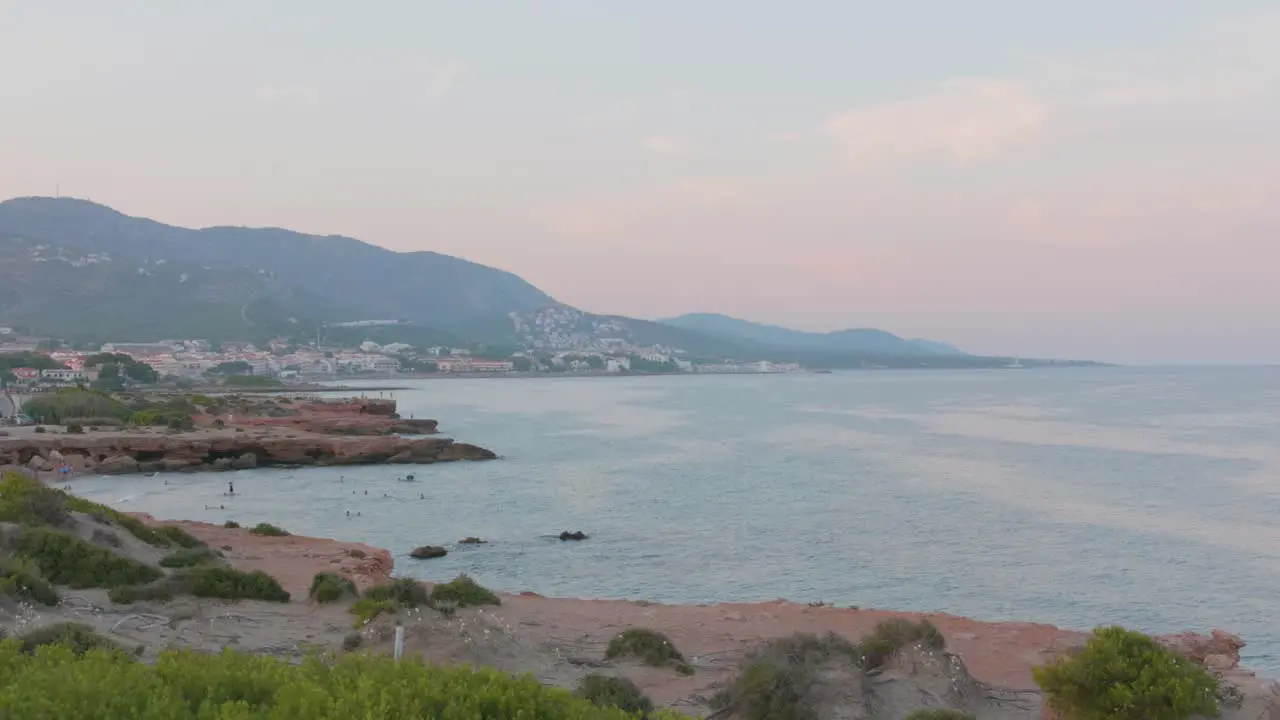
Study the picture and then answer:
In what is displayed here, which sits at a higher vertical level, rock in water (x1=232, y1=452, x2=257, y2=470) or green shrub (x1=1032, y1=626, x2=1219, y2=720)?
green shrub (x1=1032, y1=626, x2=1219, y2=720)

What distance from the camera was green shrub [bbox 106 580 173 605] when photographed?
15.8 metres

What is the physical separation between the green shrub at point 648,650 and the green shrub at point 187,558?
956cm

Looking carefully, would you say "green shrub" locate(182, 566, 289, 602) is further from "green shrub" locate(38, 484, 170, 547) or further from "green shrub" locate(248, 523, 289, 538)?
"green shrub" locate(248, 523, 289, 538)

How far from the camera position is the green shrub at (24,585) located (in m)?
14.3

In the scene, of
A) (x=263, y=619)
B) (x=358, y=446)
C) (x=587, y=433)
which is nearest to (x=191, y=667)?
(x=263, y=619)

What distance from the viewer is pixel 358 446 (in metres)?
61.7

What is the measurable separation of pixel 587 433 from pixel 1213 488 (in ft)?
166

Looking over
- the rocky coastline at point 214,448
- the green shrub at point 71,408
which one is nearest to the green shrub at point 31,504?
the rocky coastline at point 214,448

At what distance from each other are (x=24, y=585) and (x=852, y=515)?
3157 cm

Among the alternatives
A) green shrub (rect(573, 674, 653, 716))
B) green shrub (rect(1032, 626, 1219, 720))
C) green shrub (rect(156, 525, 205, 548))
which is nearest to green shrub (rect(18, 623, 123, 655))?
green shrub (rect(573, 674, 653, 716))

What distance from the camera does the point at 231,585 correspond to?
17.3 metres

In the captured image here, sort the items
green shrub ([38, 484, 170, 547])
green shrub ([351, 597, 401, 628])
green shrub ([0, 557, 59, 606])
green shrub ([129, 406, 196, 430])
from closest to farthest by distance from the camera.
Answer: green shrub ([0, 557, 59, 606]) → green shrub ([351, 597, 401, 628]) → green shrub ([38, 484, 170, 547]) → green shrub ([129, 406, 196, 430])

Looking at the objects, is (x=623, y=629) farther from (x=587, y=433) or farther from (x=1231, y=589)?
(x=587, y=433)

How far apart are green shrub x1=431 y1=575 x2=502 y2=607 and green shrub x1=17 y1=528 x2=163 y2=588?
540cm
